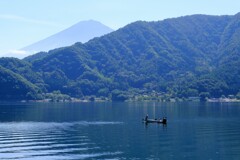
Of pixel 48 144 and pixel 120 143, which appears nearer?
pixel 48 144

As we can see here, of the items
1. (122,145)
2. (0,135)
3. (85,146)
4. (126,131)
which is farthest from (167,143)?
(0,135)

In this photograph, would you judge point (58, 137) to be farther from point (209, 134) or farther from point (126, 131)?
point (209, 134)

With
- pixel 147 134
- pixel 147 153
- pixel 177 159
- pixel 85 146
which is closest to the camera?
pixel 177 159

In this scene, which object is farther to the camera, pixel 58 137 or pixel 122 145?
pixel 58 137

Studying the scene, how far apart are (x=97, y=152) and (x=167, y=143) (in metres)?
16.9

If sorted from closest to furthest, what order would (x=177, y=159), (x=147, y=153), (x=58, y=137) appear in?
Result: (x=177, y=159)
(x=147, y=153)
(x=58, y=137)

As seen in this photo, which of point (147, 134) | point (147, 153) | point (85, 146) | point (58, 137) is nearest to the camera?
point (147, 153)

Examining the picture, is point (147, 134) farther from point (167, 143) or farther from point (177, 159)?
point (177, 159)

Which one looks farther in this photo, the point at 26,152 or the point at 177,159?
the point at 26,152

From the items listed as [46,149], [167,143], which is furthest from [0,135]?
[167,143]

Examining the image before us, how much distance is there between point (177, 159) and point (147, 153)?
6.95 meters

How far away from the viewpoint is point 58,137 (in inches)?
3846

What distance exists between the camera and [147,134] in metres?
104

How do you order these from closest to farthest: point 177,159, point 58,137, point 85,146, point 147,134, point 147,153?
point 177,159 → point 147,153 → point 85,146 → point 58,137 → point 147,134
